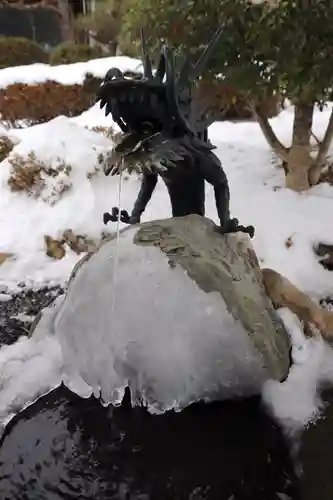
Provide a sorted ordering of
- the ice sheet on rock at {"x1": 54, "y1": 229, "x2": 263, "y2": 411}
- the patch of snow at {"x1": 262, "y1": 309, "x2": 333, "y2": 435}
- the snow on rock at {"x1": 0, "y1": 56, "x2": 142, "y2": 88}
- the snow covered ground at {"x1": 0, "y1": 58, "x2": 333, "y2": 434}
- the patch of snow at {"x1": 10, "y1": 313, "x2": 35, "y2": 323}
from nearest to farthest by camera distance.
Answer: the ice sheet on rock at {"x1": 54, "y1": 229, "x2": 263, "y2": 411} → the patch of snow at {"x1": 262, "y1": 309, "x2": 333, "y2": 435} → the patch of snow at {"x1": 10, "y1": 313, "x2": 35, "y2": 323} → the snow covered ground at {"x1": 0, "y1": 58, "x2": 333, "y2": 434} → the snow on rock at {"x1": 0, "y1": 56, "x2": 142, "y2": 88}

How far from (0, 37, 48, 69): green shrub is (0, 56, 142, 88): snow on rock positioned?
8.10ft

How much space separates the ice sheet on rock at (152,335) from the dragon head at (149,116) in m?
0.44

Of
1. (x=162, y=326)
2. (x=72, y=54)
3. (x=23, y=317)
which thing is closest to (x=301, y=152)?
(x=23, y=317)

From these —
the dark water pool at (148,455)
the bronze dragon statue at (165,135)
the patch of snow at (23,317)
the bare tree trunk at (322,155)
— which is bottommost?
the patch of snow at (23,317)

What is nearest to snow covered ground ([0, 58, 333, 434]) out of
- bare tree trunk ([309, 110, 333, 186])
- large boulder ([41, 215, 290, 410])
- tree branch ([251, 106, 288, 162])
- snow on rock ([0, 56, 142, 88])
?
bare tree trunk ([309, 110, 333, 186])

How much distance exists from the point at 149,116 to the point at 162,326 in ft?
3.31

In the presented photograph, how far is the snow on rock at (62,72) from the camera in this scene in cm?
1009

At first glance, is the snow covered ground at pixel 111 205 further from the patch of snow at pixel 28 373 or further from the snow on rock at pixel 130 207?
the patch of snow at pixel 28 373

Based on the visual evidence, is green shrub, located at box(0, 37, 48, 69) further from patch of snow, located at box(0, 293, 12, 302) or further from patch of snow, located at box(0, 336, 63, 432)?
patch of snow, located at box(0, 336, 63, 432)

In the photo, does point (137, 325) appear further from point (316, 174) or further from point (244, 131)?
point (244, 131)

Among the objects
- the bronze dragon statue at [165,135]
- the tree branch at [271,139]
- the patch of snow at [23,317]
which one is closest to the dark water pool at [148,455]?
the bronze dragon statue at [165,135]

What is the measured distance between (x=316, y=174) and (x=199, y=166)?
3.43 m

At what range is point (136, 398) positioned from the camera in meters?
2.77

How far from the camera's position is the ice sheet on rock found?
263 cm
